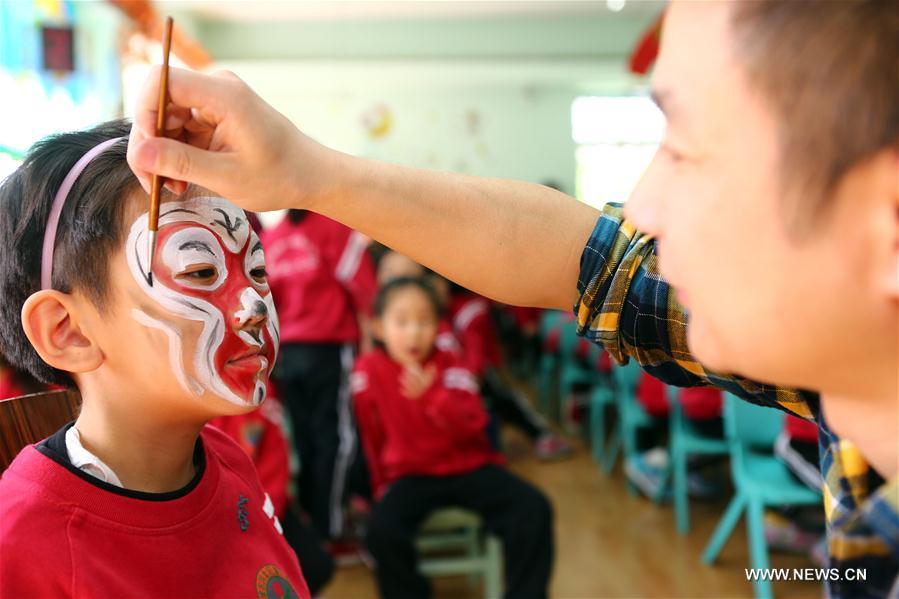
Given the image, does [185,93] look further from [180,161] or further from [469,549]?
[469,549]

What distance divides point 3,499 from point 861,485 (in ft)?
2.67

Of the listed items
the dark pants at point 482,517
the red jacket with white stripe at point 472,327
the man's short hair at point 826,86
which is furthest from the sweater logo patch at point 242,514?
the red jacket with white stripe at point 472,327

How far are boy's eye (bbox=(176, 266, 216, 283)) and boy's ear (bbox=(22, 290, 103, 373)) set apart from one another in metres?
0.13

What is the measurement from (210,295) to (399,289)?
1831mm

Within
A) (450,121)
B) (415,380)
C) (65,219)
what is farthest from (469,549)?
(450,121)

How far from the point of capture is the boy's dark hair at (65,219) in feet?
3.02

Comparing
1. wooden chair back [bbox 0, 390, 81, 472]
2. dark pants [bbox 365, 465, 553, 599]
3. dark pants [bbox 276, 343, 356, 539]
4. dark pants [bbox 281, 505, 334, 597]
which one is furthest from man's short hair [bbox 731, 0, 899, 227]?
dark pants [bbox 276, 343, 356, 539]

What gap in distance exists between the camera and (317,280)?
3.40 metres

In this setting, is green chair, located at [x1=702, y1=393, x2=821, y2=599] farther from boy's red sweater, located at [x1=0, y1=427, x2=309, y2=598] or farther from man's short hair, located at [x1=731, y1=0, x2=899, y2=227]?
man's short hair, located at [x1=731, y1=0, x2=899, y2=227]

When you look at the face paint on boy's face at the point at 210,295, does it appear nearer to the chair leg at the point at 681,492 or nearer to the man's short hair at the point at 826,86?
the man's short hair at the point at 826,86

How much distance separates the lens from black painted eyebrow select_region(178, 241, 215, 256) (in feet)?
3.08

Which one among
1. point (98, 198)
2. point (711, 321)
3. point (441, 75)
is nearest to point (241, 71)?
point (441, 75)

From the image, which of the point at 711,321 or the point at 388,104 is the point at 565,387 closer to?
the point at 711,321

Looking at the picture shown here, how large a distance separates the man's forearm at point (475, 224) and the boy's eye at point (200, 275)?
18 centimetres
